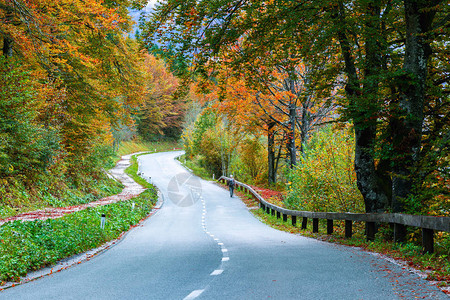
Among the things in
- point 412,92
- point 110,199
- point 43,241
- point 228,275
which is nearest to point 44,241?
point 43,241

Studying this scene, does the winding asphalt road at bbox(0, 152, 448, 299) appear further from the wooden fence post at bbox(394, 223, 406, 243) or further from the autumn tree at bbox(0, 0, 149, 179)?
the autumn tree at bbox(0, 0, 149, 179)

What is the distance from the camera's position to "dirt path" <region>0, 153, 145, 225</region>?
1403cm

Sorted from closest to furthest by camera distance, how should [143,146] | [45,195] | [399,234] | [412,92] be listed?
[412,92], [399,234], [45,195], [143,146]

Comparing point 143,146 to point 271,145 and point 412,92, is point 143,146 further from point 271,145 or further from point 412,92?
point 412,92

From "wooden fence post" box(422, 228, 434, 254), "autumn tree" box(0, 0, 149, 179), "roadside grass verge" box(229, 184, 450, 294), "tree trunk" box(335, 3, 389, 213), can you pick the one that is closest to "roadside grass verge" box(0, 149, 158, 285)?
"autumn tree" box(0, 0, 149, 179)

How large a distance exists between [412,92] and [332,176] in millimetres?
5858

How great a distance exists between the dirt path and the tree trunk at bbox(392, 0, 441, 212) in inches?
435

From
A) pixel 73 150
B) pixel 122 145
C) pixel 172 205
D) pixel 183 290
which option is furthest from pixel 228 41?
pixel 122 145

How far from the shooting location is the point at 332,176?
1428 cm

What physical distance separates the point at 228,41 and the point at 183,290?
24.2 ft

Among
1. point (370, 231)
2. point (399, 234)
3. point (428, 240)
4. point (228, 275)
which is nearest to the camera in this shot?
point (228, 275)

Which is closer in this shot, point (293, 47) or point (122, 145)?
point (293, 47)

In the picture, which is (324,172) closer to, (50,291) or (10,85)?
(50,291)

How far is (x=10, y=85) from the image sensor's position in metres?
14.4
